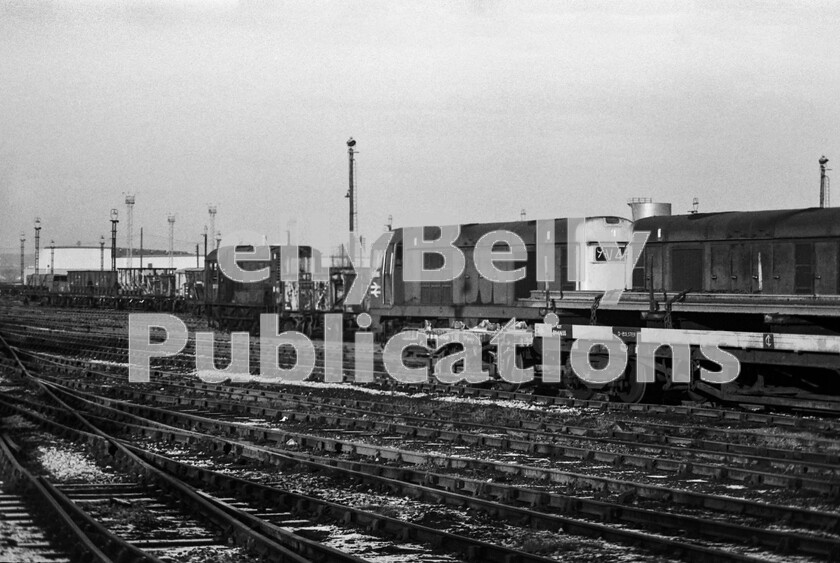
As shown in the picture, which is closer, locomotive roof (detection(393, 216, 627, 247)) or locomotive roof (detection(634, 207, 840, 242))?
locomotive roof (detection(634, 207, 840, 242))

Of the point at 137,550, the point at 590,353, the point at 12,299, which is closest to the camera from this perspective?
the point at 137,550

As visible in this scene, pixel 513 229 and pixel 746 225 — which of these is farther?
pixel 513 229

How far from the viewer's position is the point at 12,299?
9031 cm

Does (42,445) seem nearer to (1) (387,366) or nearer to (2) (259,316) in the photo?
(1) (387,366)

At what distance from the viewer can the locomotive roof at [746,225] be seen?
17.4 metres

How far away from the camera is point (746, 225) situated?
1828 centimetres

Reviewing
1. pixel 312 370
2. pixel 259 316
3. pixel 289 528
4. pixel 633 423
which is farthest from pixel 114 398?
pixel 259 316

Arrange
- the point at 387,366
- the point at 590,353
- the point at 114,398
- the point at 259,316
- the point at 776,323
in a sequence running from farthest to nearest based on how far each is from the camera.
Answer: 1. the point at 259,316
2. the point at 387,366
3. the point at 114,398
4. the point at 590,353
5. the point at 776,323

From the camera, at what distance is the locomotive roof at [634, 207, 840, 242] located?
17359 mm

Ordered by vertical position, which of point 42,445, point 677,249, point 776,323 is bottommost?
point 42,445

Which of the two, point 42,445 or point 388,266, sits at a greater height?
point 388,266

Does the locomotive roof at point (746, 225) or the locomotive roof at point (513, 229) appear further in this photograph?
the locomotive roof at point (513, 229)

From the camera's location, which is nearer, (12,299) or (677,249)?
(677,249)

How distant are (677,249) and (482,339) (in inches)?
193
